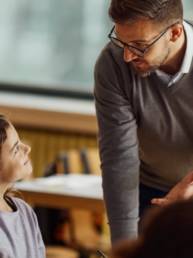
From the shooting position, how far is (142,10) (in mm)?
2068

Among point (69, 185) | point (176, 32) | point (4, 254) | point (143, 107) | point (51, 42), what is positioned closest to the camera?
point (4, 254)

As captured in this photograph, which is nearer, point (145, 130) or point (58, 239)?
point (145, 130)

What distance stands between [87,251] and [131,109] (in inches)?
94.5

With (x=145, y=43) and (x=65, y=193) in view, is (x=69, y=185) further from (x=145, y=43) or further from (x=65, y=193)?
(x=145, y=43)

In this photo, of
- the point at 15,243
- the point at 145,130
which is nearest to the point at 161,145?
the point at 145,130

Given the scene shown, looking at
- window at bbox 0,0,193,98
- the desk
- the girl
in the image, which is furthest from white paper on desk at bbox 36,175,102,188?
the girl

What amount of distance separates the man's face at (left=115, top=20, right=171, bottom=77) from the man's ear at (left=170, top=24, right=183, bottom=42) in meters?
0.01

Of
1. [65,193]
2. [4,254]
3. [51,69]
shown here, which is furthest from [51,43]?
[4,254]

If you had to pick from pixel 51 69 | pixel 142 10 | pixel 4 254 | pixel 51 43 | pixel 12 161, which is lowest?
pixel 51 69

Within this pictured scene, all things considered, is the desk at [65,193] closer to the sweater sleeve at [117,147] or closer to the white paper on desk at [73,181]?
the white paper on desk at [73,181]

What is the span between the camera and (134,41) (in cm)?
215

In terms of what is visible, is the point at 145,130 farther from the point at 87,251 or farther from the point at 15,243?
the point at 87,251

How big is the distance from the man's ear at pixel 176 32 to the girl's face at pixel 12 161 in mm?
513

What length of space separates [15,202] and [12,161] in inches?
4.5
